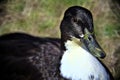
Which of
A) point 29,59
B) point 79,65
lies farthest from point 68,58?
point 29,59

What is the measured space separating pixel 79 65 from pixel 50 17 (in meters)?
3.00

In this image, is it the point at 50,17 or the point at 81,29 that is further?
the point at 50,17

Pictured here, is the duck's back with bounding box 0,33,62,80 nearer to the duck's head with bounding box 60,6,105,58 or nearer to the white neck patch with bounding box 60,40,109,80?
the white neck patch with bounding box 60,40,109,80

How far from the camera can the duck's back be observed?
684 cm

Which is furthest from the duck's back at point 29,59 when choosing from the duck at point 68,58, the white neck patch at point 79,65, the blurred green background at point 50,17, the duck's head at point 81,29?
the blurred green background at point 50,17

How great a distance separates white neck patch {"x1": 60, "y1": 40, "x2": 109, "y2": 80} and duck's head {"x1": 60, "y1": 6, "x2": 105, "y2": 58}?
8cm

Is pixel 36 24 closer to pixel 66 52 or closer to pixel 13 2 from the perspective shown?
pixel 13 2

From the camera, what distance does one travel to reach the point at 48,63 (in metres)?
6.90

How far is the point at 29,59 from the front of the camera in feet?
23.2

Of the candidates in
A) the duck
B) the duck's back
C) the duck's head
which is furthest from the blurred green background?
the duck's head

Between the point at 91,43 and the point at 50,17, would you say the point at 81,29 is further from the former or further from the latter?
the point at 50,17

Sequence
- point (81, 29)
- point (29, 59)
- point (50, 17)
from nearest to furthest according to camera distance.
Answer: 1. point (81, 29)
2. point (29, 59)
3. point (50, 17)

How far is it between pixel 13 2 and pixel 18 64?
9.93 ft

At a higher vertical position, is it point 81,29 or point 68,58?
point 81,29
